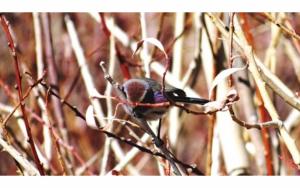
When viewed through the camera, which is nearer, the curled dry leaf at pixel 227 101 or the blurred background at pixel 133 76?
the curled dry leaf at pixel 227 101

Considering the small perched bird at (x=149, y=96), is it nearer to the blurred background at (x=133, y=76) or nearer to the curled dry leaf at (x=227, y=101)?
the curled dry leaf at (x=227, y=101)

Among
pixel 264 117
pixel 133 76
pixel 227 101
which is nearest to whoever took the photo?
pixel 227 101

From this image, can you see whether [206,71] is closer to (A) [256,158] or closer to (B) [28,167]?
(A) [256,158]

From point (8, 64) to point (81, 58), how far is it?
166mm

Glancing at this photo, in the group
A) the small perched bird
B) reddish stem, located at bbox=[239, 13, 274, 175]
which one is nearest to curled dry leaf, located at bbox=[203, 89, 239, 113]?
the small perched bird

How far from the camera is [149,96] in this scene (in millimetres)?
819

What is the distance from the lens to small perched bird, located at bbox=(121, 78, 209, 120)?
805 mm

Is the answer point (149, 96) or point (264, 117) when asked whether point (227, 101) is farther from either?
point (264, 117)

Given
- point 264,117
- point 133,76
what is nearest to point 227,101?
point 264,117

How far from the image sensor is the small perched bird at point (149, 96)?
0.81 meters

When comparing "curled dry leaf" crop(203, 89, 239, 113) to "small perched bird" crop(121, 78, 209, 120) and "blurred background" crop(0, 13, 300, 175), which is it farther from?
"blurred background" crop(0, 13, 300, 175)

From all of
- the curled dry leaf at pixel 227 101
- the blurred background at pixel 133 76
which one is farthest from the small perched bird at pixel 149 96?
the blurred background at pixel 133 76

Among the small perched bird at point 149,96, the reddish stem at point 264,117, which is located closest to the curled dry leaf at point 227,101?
the small perched bird at point 149,96
